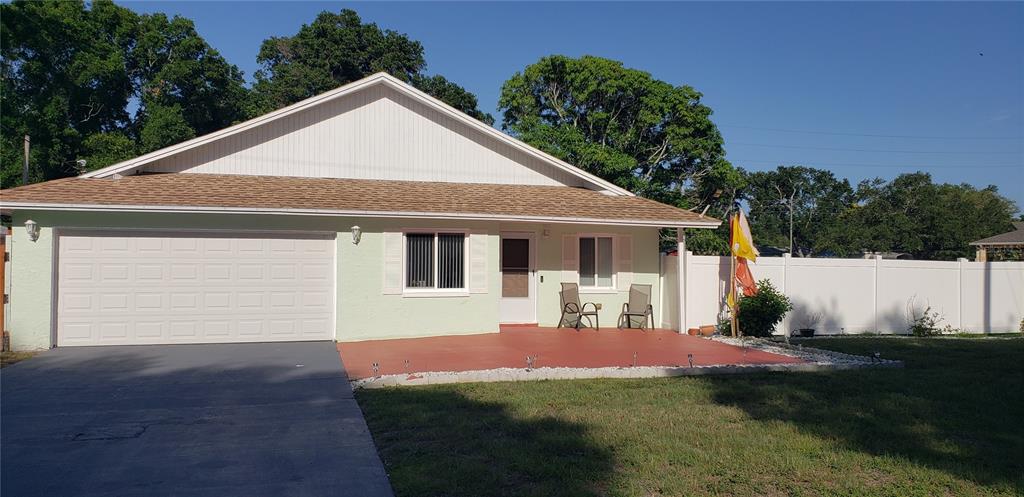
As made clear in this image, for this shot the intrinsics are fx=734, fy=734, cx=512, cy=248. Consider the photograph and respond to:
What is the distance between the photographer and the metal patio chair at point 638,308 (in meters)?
16.3

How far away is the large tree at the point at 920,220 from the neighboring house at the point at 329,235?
4896cm

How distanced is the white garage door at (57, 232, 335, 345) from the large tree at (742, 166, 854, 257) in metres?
68.7

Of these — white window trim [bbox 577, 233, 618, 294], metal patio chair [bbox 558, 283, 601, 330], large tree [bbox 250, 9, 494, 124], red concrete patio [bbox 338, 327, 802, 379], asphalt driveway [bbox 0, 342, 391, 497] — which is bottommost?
asphalt driveway [bbox 0, 342, 391, 497]

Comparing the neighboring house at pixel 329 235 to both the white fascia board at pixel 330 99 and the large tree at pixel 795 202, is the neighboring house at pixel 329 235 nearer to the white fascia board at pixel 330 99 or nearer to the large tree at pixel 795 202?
the white fascia board at pixel 330 99

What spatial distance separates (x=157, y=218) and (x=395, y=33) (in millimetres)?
31491

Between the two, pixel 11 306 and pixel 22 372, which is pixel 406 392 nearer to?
pixel 22 372

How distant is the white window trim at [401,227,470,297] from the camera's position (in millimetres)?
14289

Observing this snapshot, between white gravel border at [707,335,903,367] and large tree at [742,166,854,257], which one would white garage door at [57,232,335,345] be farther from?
large tree at [742,166,854,257]

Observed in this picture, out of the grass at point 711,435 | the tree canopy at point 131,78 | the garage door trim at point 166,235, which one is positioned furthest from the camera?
the tree canopy at point 131,78

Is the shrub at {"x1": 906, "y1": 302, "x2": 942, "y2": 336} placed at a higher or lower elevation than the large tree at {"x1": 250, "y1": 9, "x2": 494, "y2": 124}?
lower

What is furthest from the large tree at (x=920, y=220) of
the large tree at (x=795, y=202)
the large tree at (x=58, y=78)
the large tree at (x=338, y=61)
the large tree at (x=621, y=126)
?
the large tree at (x=58, y=78)

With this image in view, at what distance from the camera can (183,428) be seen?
291 inches

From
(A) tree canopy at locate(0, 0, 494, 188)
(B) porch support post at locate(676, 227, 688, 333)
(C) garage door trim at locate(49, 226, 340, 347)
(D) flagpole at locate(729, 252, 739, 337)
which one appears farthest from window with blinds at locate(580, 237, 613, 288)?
(A) tree canopy at locate(0, 0, 494, 188)

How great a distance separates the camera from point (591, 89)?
3058 centimetres
